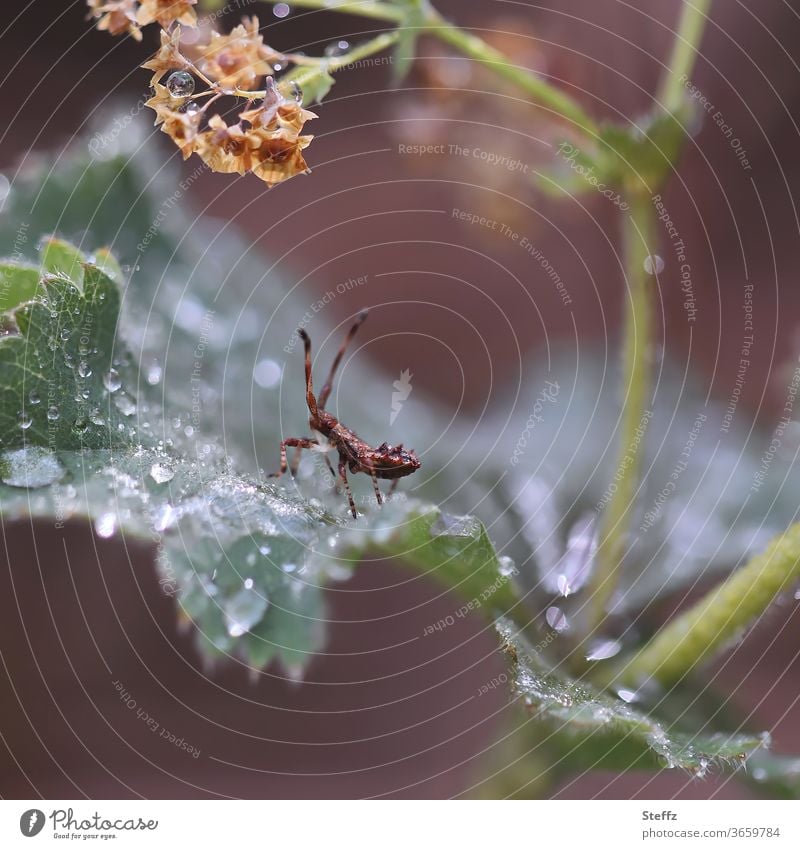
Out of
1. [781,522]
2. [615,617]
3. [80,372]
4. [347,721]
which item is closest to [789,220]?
[781,522]

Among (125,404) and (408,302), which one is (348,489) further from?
(408,302)

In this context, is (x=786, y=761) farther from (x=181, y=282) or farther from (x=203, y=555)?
(x=181, y=282)

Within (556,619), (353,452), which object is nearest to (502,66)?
(353,452)

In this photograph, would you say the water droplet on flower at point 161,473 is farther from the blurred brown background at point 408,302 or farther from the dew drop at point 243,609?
the blurred brown background at point 408,302

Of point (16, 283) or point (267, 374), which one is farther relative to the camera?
point (267, 374)

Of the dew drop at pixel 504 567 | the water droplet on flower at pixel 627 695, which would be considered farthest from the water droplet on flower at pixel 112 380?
the water droplet on flower at pixel 627 695

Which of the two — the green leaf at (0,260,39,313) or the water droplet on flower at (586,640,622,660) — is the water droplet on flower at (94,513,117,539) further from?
the water droplet on flower at (586,640,622,660)
